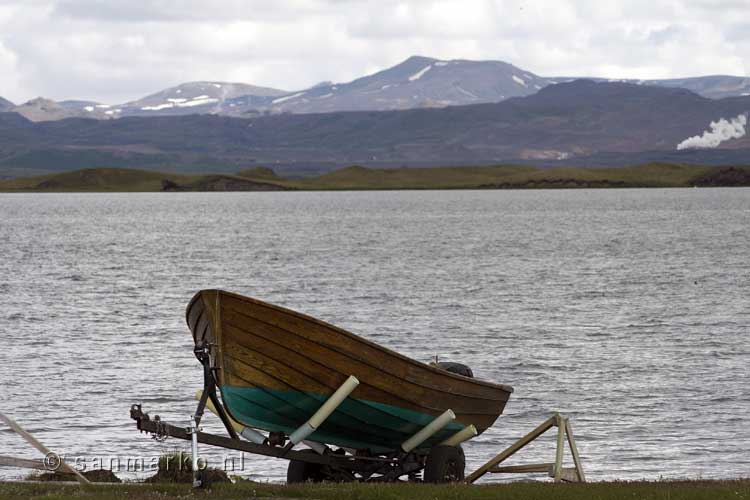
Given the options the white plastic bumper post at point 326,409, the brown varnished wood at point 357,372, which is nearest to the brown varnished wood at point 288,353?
the brown varnished wood at point 357,372

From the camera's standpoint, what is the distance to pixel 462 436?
20.7 meters

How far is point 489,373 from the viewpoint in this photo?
39.8 meters

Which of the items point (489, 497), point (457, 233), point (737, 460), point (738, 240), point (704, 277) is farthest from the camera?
point (457, 233)

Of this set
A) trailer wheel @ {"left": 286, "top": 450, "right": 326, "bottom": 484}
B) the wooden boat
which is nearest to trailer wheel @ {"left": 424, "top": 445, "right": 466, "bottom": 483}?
the wooden boat

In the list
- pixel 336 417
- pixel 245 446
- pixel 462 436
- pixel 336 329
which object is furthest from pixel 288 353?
pixel 462 436

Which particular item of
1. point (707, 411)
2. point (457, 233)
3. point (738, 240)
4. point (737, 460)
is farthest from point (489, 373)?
point (457, 233)

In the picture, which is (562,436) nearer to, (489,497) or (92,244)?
(489,497)

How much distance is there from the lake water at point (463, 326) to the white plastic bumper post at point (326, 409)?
23.4 ft

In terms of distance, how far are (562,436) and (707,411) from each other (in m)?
14.9

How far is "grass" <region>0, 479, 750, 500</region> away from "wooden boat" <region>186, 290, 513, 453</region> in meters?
1.44

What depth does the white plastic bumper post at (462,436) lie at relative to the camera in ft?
67.4

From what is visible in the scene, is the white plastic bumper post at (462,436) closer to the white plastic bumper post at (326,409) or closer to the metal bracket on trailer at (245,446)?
the metal bracket on trailer at (245,446)

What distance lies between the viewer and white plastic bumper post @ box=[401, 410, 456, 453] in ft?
65.1

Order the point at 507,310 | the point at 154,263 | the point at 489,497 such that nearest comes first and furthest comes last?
the point at 489,497
the point at 507,310
the point at 154,263
